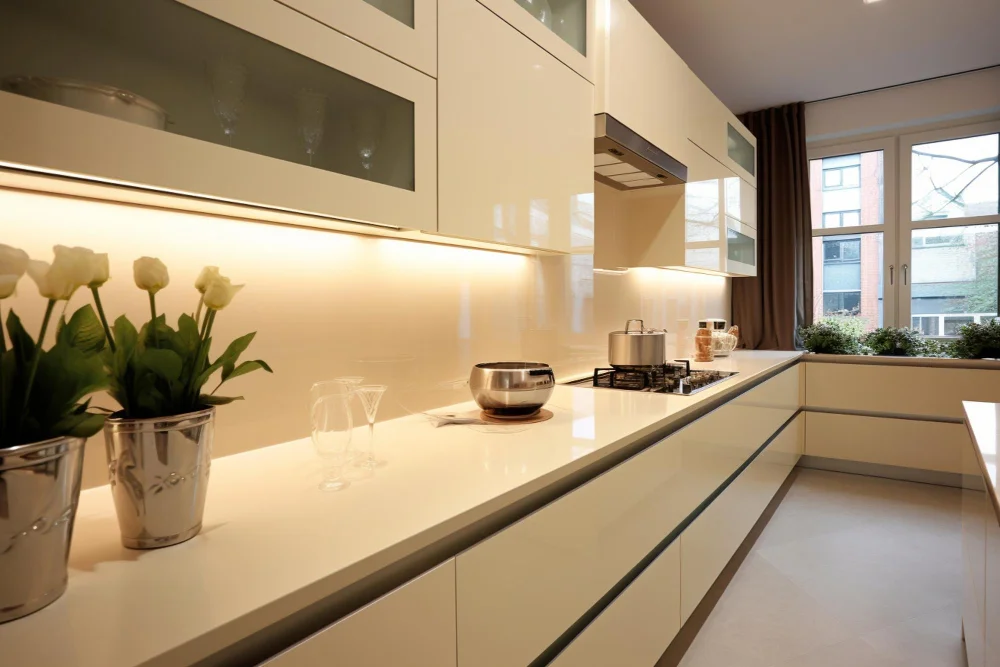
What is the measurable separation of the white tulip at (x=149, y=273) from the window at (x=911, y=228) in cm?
503

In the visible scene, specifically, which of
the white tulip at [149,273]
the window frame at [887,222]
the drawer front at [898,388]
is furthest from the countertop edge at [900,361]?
the white tulip at [149,273]

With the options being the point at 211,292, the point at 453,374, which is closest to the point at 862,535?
the point at 453,374

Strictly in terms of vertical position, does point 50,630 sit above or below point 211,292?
below

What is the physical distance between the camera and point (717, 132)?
3.20m

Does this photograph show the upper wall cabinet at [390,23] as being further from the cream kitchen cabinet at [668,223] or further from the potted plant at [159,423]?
the cream kitchen cabinet at [668,223]

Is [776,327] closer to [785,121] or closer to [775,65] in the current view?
[785,121]

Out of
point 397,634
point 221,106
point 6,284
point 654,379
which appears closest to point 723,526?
point 654,379

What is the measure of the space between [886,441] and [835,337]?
793mm

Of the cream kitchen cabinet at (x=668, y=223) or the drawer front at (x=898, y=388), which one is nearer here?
the cream kitchen cabinet at (x=668, y=223)

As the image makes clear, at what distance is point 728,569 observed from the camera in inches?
Answer: 98.7

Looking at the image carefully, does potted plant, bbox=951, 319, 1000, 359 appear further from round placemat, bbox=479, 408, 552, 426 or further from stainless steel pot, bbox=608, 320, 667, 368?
round placemat, bbox=479, 408, 552, 426

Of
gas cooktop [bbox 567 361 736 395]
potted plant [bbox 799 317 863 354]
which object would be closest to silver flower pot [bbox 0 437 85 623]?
gas cooktop [bbox 567 361 736 395]

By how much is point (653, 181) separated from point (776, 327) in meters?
2.45

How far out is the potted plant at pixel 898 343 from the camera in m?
3.86
